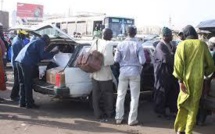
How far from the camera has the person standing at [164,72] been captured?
327 inches

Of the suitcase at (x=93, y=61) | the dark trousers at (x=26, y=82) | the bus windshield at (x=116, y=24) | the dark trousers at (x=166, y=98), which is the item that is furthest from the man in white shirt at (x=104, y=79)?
the bus windshield at (x=116, y=24)


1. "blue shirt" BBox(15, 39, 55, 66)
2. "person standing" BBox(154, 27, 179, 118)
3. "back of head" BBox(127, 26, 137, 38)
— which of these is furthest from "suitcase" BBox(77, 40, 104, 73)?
"blue shirt" BBox(15, 39, 55, 66)

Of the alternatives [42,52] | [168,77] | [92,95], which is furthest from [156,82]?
[42,52]

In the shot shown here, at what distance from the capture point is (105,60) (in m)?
8.20

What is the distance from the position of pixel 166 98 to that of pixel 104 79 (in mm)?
1458

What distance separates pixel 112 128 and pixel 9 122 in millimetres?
2111

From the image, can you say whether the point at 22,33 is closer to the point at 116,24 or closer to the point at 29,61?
the point at 29,61

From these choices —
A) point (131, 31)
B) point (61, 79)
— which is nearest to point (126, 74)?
point (131, 31)

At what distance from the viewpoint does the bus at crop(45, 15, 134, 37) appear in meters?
25.4

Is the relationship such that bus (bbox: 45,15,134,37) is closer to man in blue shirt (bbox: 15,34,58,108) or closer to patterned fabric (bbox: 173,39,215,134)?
man in blue shirt (bbox: 15,34,58,108)

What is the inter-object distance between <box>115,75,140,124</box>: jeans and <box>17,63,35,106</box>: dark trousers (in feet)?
7.61

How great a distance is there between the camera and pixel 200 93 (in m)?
6.66

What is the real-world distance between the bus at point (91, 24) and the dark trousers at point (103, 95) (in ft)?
53.6

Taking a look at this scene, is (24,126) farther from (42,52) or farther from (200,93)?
(200,93)
